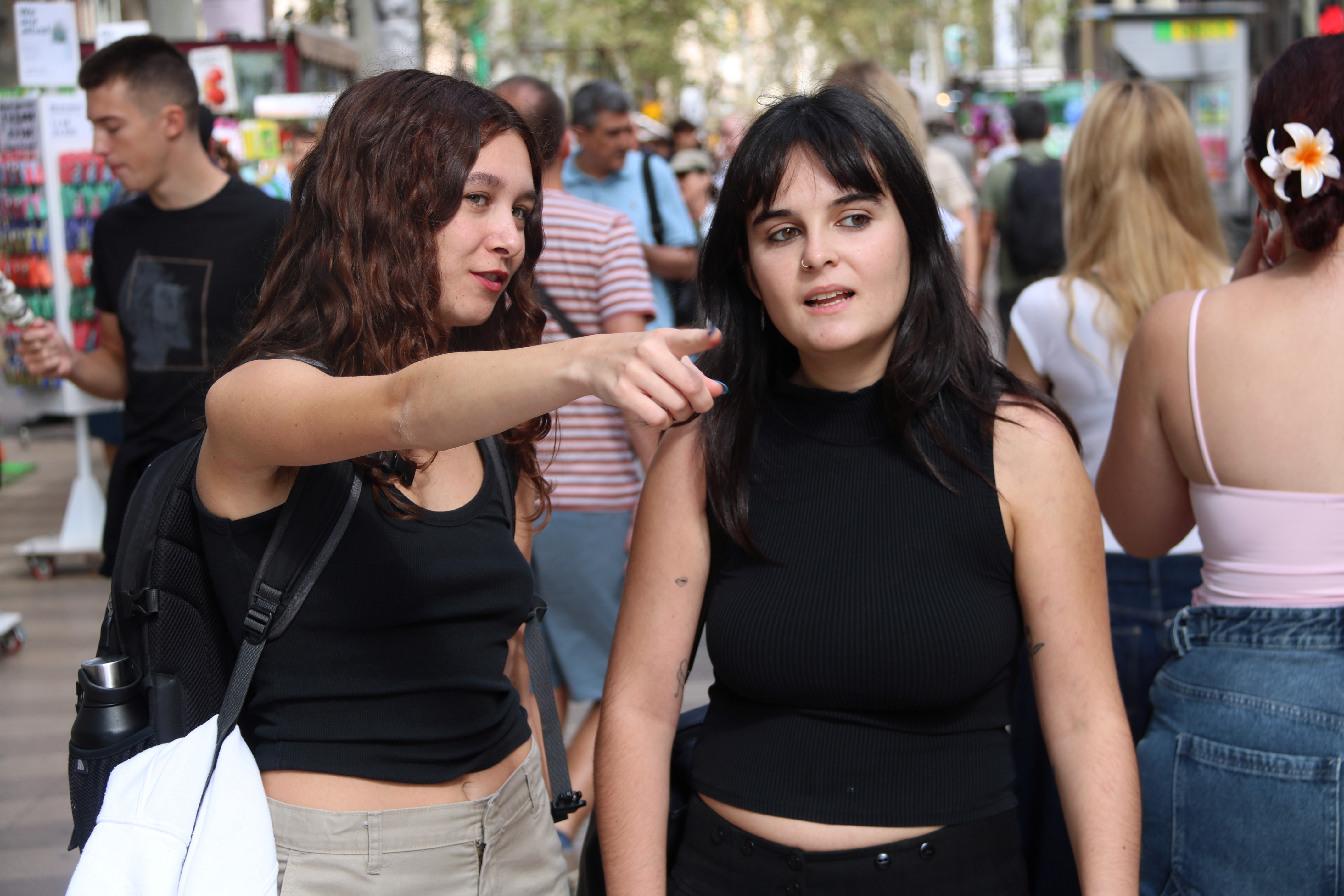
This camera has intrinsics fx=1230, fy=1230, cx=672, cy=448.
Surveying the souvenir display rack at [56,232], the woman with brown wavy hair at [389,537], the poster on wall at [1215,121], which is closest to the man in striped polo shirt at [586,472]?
the woman with brown wavy hair at [389,537]

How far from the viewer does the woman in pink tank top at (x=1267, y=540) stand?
1907 millimetres

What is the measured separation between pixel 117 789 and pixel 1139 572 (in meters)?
2.23

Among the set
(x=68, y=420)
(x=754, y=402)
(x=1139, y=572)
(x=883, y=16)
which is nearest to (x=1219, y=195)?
(x=68, y=420)

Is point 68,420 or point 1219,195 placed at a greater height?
point 1219,195

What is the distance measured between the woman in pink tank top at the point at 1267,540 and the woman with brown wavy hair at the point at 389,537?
1074 millimetres

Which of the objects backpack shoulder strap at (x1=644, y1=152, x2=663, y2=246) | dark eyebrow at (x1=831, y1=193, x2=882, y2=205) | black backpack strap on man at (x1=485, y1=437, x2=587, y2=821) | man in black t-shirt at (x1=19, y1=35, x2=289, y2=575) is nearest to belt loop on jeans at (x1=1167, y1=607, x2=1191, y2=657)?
dark eyebrow at (x1=831, y1=193, x2=882, y2=205)

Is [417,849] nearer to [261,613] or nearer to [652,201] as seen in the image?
[261,613]

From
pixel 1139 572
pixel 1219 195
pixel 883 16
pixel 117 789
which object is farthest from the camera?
pixel 883 16

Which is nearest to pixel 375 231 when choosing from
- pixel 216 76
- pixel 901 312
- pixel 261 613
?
pixel 261 613

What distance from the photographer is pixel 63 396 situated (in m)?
6.89

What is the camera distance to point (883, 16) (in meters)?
49.7

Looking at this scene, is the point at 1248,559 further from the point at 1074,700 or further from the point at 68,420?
the point at 68,420

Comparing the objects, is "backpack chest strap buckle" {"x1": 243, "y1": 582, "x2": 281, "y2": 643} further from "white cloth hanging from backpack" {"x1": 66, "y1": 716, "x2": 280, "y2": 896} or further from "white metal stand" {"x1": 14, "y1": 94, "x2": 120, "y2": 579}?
"white metal stand" {"x1": 14, "y1": 94, "x2": 120, "y2": 579}

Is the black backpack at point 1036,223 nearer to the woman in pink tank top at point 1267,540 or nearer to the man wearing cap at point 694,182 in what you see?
the man wearing cap at point 694,182
